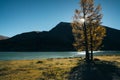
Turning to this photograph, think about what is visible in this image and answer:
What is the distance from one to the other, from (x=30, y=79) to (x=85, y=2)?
2734 cm

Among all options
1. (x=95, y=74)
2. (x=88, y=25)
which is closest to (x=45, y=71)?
(x=95, y=74)

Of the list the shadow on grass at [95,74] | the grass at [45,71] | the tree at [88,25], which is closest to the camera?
the shadow on grass at [95,74]

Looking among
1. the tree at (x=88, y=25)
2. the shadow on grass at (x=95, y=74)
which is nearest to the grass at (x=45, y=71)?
the shadow on grass at (x=95, y=74)

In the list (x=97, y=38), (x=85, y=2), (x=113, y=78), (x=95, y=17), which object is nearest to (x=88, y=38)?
(x=97, y=38)

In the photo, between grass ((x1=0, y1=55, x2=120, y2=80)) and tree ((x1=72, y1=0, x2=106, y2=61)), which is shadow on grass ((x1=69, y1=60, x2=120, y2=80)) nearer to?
grass ((x1=0, y1=55, x2=120, y2=80))

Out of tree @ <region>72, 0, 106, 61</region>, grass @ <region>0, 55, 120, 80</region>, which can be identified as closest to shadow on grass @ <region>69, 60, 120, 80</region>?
grass @ <region>0, 55, 120, 80</region>

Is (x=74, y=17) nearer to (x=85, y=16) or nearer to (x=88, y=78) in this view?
(x=85, y=16)

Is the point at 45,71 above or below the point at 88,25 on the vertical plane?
below

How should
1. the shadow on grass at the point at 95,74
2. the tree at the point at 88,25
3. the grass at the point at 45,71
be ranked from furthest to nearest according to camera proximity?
the tree at the point at 88,25, the grass at the point at 45,71, the shadow on grass at the point at 95,74

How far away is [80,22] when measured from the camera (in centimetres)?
4569

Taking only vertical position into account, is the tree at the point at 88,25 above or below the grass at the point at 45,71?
above

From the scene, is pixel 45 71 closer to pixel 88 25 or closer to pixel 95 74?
pixel 95 74

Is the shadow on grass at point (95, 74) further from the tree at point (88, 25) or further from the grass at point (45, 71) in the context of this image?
the tree at point (88, 25)

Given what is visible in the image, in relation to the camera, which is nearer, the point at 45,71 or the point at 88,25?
the point at 45,71
